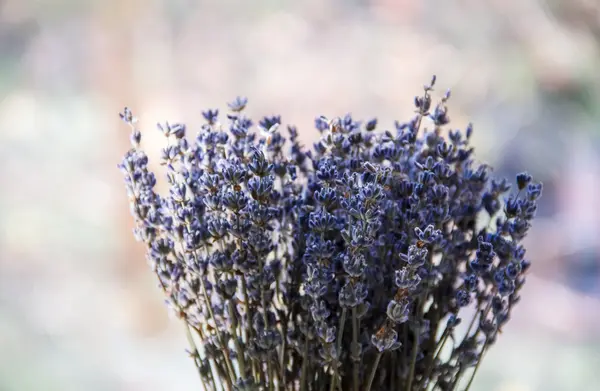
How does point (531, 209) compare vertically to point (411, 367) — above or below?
above

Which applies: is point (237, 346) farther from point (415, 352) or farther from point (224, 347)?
point (415, 352)

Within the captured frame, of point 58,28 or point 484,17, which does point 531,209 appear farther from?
point 58,28

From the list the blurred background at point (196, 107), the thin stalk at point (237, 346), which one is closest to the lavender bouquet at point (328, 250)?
the thin stalk at point (237, 346)

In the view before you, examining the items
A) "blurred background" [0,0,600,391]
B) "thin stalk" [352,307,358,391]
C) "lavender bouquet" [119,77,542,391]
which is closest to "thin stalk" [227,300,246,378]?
"lavender bouquet" [119,77,542,391]

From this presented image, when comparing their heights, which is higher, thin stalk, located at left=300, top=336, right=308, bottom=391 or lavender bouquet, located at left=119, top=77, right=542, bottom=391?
lavender bouquet, located at left=119, top=77, right=542, bottom=391

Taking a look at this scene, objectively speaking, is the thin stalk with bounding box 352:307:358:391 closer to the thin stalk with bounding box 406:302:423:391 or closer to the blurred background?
the thin stalk with bounding box 406:302:423:391

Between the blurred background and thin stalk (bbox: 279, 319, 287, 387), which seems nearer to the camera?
thin stalk (bbox: 279, 319, 287, 387)

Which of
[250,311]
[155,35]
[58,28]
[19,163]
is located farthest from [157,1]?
[250,311]
